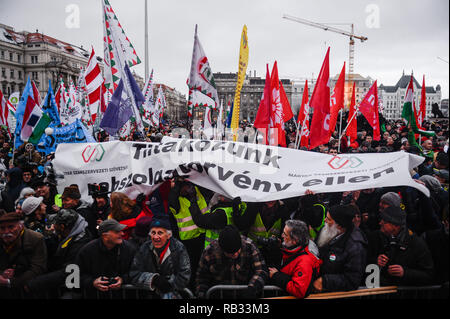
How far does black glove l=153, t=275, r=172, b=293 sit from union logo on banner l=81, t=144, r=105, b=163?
2.31 metres

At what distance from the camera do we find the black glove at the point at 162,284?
288cm

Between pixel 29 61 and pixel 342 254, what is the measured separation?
3201 inches

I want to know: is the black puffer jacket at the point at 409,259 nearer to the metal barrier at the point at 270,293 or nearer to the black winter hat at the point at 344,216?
the metal barrier at the point at 270,293

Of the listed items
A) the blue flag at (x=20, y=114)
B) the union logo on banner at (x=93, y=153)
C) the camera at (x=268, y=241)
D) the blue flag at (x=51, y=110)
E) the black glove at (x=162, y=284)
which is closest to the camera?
the black glove at (x=162, y=284)

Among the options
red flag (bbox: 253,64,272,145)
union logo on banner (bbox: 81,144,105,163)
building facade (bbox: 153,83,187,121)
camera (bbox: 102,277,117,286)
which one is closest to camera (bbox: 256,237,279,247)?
camera (bbox: 102,277,117,286)

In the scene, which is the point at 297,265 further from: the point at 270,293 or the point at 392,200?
the point at 392,200

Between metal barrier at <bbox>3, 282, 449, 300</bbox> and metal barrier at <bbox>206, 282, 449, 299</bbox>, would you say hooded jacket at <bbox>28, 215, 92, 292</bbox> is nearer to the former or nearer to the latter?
metal barrier at <bbox>3, 282, 449, 300</bbox>

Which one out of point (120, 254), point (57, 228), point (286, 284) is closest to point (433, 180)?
point (286, 284)

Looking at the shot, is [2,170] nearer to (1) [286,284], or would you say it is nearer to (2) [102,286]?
(2) [102,286]

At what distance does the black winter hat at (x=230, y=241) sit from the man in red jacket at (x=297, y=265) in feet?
1.54

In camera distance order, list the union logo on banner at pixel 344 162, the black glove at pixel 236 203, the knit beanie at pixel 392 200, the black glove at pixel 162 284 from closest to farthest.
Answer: the black glove at pixel 162 284 → the knit beanie at pixel 392 200 → the black glove at pixel 236 203 → the union logo on banner at pixel 344 162

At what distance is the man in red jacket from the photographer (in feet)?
9.12

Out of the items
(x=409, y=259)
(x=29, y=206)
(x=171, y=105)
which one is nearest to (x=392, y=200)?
(x=409, y=259)

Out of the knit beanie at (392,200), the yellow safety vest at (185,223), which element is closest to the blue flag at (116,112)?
the yellow safety vest at (185,223)
